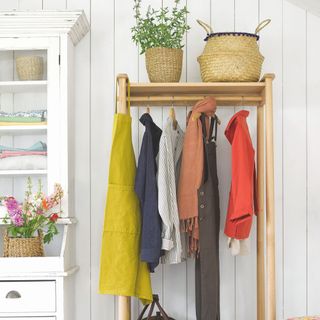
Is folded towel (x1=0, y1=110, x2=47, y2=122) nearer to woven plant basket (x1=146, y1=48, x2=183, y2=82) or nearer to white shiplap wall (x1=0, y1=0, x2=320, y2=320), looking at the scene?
white shiplap wall (x1=0, y1=0, x2=320, y2=320)

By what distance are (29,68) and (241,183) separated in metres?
1.18

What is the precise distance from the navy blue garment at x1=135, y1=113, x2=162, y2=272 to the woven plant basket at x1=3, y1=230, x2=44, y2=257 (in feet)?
1.67

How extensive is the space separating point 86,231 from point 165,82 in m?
0.90

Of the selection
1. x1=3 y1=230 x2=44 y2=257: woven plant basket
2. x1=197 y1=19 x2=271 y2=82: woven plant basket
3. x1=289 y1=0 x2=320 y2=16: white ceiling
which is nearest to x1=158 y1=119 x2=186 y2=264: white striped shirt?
x1=197 y1=19 x2=271 y2=82: woven plant basket

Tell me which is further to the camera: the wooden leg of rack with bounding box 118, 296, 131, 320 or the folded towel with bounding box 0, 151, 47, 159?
the folded towel with bounding box 0, 151, 47, 159

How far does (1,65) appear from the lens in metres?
3.25

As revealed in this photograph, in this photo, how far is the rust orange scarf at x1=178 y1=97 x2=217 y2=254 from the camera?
10.0 feet

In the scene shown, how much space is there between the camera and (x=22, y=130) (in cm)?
321

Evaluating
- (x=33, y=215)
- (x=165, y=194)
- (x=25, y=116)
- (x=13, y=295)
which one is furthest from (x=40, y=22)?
(x=13, y=295)

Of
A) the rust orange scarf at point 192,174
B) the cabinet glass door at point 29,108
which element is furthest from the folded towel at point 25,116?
the rust orange scarf at point 192,174

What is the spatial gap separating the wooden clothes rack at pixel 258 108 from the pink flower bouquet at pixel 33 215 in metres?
0.49

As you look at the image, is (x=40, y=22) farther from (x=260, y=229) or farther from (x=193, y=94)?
(x=260, y=229)

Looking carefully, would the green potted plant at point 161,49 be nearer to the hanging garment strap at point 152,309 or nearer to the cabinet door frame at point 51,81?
the cabinet door frame at point 51,81

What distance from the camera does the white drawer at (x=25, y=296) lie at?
3000mm
